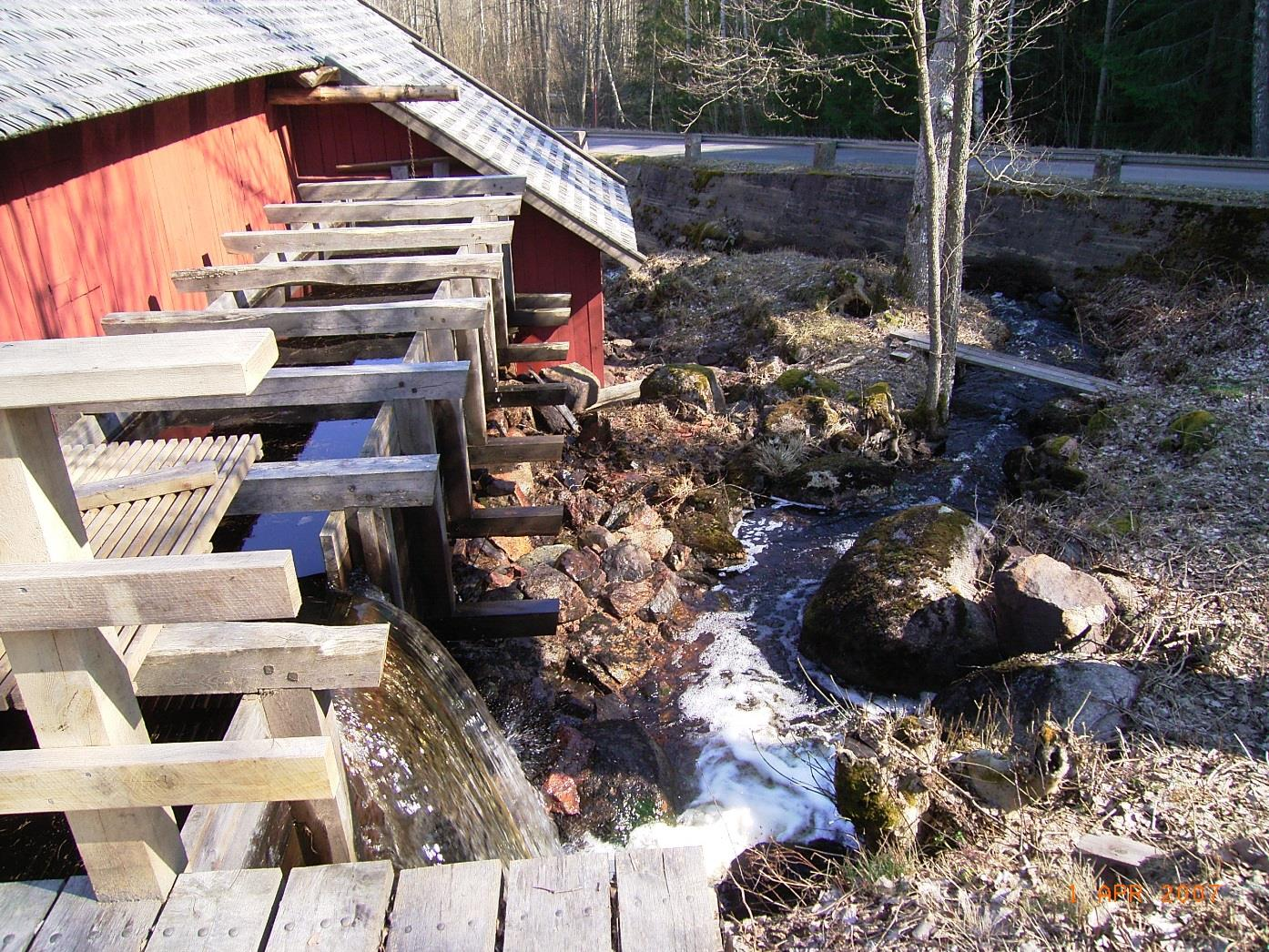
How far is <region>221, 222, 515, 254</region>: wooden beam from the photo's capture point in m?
7.27

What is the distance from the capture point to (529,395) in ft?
30.9

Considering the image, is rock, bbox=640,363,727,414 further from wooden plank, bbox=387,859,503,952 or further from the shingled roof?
wooden plank, bbox=387,859,503,952

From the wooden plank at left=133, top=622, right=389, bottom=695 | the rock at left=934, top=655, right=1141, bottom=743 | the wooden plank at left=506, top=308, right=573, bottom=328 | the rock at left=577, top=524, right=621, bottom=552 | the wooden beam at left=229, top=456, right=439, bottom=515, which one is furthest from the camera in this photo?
the wooden plank at left=506, top=308, right=573, bottom=328

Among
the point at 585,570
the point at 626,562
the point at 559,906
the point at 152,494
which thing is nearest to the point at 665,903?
the point at 559,906

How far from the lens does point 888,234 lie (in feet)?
59.5

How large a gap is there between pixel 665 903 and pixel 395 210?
7.10 m

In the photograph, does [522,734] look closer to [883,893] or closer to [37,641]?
[883,893]

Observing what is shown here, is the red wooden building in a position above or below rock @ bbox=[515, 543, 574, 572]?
above

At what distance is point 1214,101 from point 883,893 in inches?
855

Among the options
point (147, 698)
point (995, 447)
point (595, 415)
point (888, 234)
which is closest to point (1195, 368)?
point (995, 447)

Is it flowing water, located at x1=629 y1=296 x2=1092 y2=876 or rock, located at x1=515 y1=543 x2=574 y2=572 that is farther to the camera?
rock, located at x1=515 y1=543 x2=574 y2=572

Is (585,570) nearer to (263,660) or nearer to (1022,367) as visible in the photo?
(263,660)

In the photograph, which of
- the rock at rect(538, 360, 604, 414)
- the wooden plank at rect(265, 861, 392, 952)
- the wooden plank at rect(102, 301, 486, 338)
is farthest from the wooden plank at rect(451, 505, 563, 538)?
the wooden plank at rect(265, 861, 392, 952)

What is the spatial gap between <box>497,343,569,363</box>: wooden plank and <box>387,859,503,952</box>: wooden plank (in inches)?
306
